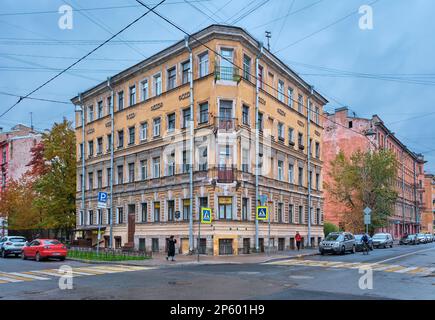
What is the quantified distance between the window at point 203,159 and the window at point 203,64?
18.2 feet

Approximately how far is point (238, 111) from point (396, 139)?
56.1m

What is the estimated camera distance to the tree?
172 ft

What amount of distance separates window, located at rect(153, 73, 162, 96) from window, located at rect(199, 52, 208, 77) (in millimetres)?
5005

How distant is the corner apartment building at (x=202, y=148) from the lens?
32625 mm

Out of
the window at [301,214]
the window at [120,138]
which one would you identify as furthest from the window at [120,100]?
the window at [301,214]

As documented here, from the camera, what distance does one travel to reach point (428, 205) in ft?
374

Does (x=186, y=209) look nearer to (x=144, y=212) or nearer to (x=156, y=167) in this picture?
(x=156, y=167)

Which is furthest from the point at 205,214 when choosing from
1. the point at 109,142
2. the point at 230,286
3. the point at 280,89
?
the point at 109,142

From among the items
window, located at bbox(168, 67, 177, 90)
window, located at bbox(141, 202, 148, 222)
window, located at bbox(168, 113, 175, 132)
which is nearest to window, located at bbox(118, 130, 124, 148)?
window, located at bbox(141, 202, 148, 222)

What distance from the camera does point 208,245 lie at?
31.5m

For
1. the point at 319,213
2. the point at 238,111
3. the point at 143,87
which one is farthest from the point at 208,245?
the point at 319,213
